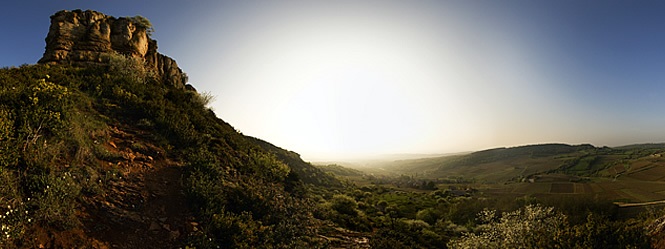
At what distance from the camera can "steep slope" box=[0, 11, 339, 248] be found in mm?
7496

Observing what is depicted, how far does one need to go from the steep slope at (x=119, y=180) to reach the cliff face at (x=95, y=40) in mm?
7877

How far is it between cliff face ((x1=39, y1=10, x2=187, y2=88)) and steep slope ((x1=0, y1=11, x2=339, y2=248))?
7877 mm

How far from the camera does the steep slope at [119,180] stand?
750 centimetres

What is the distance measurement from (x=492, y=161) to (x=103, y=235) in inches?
5663

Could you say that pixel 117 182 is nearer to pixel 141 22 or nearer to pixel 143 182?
pixel 143 182

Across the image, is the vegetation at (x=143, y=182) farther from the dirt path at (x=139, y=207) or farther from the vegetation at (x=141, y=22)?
the vegetation at (x=141, y=22)

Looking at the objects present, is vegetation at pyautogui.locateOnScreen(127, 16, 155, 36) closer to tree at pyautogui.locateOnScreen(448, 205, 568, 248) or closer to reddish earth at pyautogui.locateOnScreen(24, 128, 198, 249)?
reddish earth at pyautogui.locateOnScreen(24, 128, 198, 249)

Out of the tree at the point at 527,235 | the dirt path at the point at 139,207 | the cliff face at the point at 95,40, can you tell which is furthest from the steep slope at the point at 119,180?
the tree at the point at 527,235

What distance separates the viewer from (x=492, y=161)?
12094 cm

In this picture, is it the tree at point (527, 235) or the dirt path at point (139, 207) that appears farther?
the tree at point (527, 235)

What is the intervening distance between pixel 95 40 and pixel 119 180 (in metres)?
25.8

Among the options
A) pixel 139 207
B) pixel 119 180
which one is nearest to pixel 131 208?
pixel 139 207

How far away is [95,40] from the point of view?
26266 millimetres

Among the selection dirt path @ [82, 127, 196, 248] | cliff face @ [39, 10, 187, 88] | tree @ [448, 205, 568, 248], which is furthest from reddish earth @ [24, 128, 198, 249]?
cliff face @ [39, 10, 187, 88]
